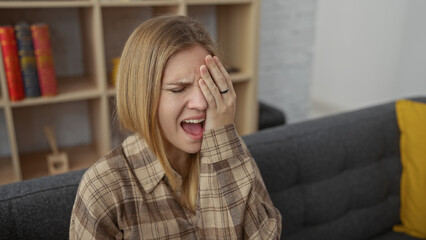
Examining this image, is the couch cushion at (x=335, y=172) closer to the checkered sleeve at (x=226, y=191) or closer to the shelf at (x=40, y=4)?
the checkered sleeve at (x=226, y=191)

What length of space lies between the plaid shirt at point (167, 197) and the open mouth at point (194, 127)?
0.04 meters

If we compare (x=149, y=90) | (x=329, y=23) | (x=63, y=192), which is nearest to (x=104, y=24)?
(x=63, y=192)

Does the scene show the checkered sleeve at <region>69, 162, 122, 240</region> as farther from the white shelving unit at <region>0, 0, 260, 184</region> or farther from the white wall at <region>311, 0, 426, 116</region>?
the white wall at <region>311, 0, 426, 116</region>

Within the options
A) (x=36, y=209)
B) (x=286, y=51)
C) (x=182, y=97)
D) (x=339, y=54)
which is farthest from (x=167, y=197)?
(x=339, y=54)

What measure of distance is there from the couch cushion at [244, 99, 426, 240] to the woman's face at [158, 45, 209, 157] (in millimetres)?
475

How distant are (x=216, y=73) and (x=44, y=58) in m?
1.16

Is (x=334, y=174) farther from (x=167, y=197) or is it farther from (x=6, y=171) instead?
(x=6, y=171)

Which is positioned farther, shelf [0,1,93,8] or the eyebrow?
shelf [0,1,93,8]

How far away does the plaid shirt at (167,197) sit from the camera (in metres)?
0.92

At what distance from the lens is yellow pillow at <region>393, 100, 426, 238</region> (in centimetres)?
159

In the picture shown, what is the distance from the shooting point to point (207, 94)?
92 cm

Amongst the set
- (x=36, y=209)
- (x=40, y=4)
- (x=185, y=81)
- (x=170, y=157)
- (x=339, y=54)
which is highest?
(x=40, y=4)

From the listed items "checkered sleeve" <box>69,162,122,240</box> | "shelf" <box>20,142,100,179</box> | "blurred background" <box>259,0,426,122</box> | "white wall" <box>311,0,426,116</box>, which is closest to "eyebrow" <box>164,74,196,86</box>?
"checkered sleeve" <box>69,162,122,240</box>

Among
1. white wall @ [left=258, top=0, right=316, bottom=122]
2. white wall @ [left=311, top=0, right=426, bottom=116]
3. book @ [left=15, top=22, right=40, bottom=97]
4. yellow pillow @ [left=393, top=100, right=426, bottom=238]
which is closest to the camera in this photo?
yellow pillow @ [left=393, top=100, right=426, bottom=238]
